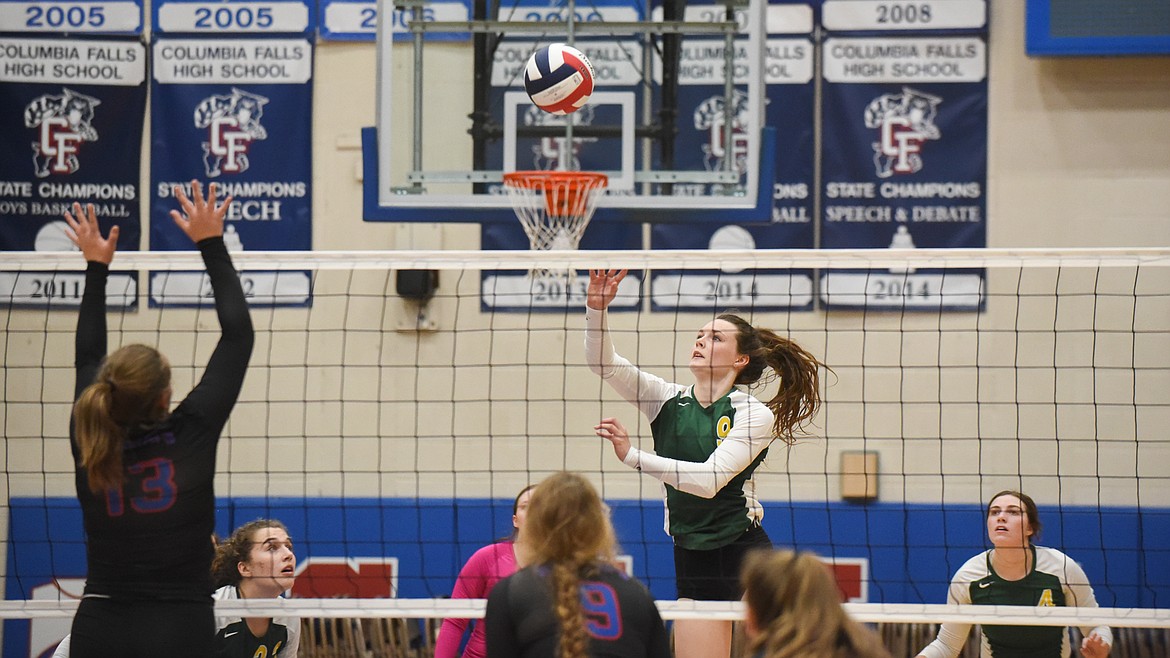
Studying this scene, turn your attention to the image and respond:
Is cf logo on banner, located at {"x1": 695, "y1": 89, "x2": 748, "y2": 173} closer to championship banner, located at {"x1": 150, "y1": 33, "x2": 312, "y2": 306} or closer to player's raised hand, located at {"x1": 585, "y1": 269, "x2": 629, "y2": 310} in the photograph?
championship banner, located at {"x1": 150, "y1": 33, "x2": 312, "y2": 306}

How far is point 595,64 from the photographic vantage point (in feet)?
24.3

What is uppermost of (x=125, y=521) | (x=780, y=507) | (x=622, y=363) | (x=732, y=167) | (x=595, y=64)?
(x=595, y=64)

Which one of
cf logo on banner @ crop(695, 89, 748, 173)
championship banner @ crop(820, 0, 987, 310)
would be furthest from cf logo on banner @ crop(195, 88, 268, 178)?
championship banner @ crop(820, 0, 987, 310)

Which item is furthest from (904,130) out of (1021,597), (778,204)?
(1021,597)

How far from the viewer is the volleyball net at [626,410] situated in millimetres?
7688

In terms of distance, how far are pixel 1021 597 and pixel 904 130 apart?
347cm

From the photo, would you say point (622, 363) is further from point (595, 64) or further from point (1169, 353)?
point (1169, 353)

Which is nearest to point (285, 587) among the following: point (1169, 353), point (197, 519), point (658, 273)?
point (197, 519)

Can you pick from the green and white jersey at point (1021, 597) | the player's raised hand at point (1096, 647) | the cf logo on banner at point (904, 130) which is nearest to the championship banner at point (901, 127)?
the cf logo on banner at point (904, 130)

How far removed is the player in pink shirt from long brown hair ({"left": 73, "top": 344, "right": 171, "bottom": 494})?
185cm

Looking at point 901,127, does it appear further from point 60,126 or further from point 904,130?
point 60,126

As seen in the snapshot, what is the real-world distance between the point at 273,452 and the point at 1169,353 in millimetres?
5678

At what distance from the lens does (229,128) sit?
816 cm

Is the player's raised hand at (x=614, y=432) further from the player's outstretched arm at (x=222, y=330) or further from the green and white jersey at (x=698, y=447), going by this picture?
the player's outstretched arm at (x=222, y=330)
